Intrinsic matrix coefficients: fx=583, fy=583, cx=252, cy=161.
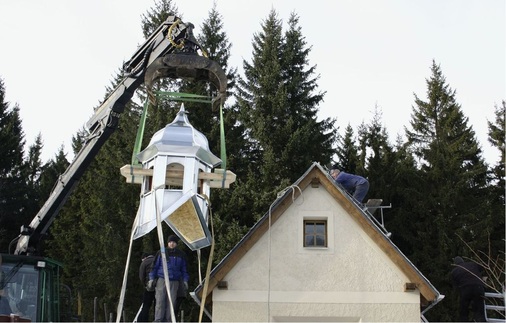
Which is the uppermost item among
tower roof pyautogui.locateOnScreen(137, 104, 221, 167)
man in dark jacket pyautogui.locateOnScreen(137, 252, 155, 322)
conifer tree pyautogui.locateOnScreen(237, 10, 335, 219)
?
conifer tree pyautogui.locateOnScreen(237, 10, 335, 219)

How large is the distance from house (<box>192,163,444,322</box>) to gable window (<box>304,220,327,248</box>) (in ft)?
0.07

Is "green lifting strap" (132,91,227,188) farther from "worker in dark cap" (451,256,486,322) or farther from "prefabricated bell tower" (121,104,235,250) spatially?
"worker in dark cap" (451,256,486,322)

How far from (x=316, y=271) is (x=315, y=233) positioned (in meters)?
0.83

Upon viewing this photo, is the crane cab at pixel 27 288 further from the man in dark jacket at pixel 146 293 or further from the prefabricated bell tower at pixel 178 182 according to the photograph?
the prefabricated bell tower at pixel 178 182

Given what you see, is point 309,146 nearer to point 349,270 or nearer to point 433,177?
point 433,177

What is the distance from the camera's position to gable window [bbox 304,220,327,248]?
12.1 metres

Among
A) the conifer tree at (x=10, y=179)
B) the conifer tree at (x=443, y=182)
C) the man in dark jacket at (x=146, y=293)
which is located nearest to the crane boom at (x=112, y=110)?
the man in dark jacket at (x=146, y=293)

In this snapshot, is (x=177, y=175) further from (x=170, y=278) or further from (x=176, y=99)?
(x=170, y=278)

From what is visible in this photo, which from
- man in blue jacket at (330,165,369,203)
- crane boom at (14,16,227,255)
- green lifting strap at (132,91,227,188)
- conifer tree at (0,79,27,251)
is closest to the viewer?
green lifting strap at (132,91,227,188)

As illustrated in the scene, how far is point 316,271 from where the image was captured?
11.8 metres

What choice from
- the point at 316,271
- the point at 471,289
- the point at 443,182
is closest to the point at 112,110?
the point at 316,271

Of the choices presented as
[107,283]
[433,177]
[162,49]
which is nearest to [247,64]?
[433,177]

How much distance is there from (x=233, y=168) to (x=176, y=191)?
16.0 m

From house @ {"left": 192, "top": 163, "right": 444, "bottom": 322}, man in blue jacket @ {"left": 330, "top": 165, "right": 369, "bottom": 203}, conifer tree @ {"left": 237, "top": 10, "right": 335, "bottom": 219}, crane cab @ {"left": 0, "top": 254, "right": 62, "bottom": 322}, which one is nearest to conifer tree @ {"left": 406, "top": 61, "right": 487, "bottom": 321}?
conifer tree @ {"left": 237, "top": 10, "right": 335, "bottom": 219}
